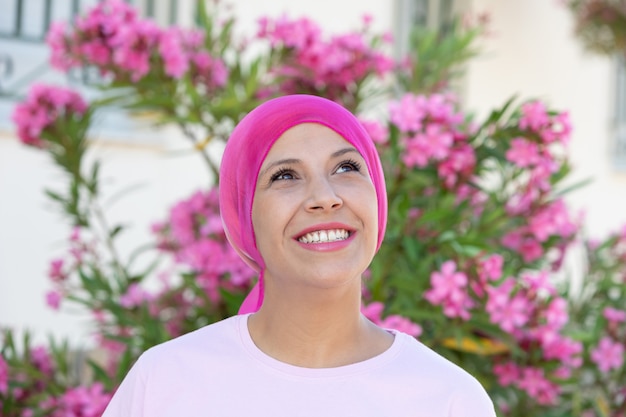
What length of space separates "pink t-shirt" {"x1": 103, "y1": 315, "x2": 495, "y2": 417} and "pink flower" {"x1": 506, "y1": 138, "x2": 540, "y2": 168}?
1701mm

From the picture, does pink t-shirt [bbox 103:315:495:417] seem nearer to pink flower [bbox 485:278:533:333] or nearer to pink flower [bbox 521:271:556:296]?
pink flower [bbox 485:278:533:333]

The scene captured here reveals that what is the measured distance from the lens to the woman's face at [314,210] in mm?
1579

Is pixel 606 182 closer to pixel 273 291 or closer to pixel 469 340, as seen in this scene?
pixel 469 340

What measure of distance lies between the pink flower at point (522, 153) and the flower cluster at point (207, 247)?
83 cm

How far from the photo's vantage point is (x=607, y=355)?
152 inches

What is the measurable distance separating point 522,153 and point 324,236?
1782 millimetres

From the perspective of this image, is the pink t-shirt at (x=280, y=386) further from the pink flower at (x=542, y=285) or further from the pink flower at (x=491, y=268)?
the pink flower at (x=542, y=285)

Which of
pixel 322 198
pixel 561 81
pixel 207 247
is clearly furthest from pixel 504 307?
pixel 561 81

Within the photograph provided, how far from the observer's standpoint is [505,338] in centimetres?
318

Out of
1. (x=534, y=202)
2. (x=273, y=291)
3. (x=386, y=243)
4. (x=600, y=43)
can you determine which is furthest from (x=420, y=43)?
(x=600, y=43)

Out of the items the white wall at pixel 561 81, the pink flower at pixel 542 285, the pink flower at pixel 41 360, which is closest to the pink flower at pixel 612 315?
the pink flower at pixel 542 285

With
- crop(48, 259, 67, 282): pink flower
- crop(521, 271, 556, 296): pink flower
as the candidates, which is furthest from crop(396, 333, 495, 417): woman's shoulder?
crop(48, 259, 67, 282): pink flower

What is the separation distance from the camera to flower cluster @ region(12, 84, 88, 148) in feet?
11.9

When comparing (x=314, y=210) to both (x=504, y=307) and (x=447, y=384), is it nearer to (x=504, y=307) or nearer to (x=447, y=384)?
(x=447, y=384)
